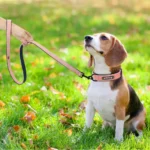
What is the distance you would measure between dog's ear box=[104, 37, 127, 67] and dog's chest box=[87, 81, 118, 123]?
8.6 inches

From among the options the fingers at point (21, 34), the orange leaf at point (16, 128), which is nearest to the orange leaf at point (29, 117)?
the orange leaf at point (16, 128)

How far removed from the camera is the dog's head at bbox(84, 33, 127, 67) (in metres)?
4.23

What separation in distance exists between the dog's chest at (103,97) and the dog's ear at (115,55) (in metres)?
0.22

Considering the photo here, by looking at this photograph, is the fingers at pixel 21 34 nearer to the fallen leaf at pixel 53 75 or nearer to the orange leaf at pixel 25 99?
the orange leaf at pixel 25 99

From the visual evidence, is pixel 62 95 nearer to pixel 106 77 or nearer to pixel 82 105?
pixel 82 105

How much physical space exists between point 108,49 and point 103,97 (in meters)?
0.49

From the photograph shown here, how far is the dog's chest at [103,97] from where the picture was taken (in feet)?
14.0

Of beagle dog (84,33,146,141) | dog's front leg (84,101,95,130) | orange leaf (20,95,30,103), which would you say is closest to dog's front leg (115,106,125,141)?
beagle dog (84,33,146,141)

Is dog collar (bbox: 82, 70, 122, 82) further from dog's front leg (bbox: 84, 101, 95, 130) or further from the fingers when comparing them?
the fingers

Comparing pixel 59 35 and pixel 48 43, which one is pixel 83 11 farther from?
pixel 48 43

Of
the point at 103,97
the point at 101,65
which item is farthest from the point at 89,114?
the point at 101,65

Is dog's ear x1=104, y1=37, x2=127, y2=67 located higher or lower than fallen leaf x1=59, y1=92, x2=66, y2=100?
higher

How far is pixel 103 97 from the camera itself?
4266mm

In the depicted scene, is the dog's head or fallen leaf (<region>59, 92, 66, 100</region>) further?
fallen leaf (<region>59, 92, 66, 100</region>)
